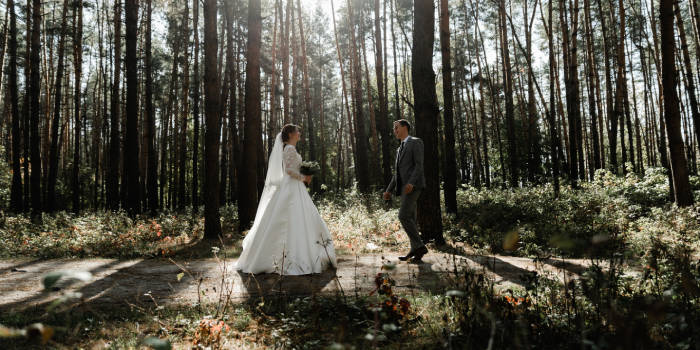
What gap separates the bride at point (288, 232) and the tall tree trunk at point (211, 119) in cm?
392

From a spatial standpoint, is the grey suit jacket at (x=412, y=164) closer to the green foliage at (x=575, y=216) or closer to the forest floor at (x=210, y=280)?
the forest floor at (x=210, y=280)

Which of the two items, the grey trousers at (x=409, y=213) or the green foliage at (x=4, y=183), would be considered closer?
the grey trousers at (x=409, y=213)

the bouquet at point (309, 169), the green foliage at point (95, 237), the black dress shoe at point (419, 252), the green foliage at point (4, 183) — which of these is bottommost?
the black dress shoe at point (419, 252)

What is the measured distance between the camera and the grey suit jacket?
5.95 m

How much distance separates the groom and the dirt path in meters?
0.33

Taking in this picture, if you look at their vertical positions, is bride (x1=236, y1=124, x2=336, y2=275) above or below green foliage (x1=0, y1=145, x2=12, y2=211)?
below

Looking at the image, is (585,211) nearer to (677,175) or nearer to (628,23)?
(677,175)

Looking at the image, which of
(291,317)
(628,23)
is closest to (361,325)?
(291,317)

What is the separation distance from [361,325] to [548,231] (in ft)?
22.4

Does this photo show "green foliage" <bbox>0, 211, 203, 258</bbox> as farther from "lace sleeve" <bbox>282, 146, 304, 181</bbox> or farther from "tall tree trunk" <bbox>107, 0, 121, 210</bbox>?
"lace sleeve" <bbox>282, 146, 304, 181</bbox>

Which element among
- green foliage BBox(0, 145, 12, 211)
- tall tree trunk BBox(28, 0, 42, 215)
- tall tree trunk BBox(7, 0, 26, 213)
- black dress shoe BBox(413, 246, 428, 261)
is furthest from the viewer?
green foliage BBox(0, 145, 12, 211)

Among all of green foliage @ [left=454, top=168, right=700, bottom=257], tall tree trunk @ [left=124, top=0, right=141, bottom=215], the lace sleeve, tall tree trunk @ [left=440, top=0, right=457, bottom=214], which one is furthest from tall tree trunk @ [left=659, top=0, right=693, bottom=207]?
tall tree trunk @ [left=124, top=0, right=141, bottom=215]

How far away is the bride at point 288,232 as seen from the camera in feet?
17.7

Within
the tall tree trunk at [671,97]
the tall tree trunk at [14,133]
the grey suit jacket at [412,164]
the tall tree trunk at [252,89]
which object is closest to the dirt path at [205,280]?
the grey suit jacket at [412,164]
